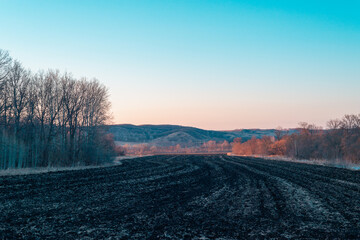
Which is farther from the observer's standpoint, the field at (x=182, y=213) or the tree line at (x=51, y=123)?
the tree line at (x=51, y=123)

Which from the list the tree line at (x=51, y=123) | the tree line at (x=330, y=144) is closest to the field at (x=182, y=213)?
the tree line at (x=51, y=123)

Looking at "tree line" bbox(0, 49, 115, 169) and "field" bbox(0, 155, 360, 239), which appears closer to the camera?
"field" bbox(0, 155, 360, 239)

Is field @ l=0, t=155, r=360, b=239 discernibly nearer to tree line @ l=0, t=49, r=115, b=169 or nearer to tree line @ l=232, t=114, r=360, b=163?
tree line @ l=0, t=49, r=115, b=169

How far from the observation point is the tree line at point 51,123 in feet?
104

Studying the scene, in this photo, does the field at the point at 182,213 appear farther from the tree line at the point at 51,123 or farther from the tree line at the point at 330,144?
the tree line at the point at 330,144

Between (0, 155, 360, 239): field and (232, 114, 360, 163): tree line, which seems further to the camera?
(232, 114, 360, 163): tree line

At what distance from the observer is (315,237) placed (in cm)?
714

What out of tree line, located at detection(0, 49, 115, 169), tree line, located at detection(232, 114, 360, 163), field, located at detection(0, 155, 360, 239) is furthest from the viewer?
tree line, located at detection(232, 114, 360, 163)

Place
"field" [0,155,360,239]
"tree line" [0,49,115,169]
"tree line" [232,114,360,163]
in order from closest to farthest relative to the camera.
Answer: "field" [0,155,360,239] → "tree line" [0,49,115,169] → "tree line" [232,114,360,163]

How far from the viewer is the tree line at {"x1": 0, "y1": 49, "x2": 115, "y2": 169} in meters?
31.6

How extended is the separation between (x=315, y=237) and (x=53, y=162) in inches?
1308

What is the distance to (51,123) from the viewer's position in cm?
3600

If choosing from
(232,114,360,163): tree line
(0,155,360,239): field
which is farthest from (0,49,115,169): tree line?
(232,114,360,163): tree line

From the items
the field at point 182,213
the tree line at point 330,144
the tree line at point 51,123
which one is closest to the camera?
the field at point 182,213
